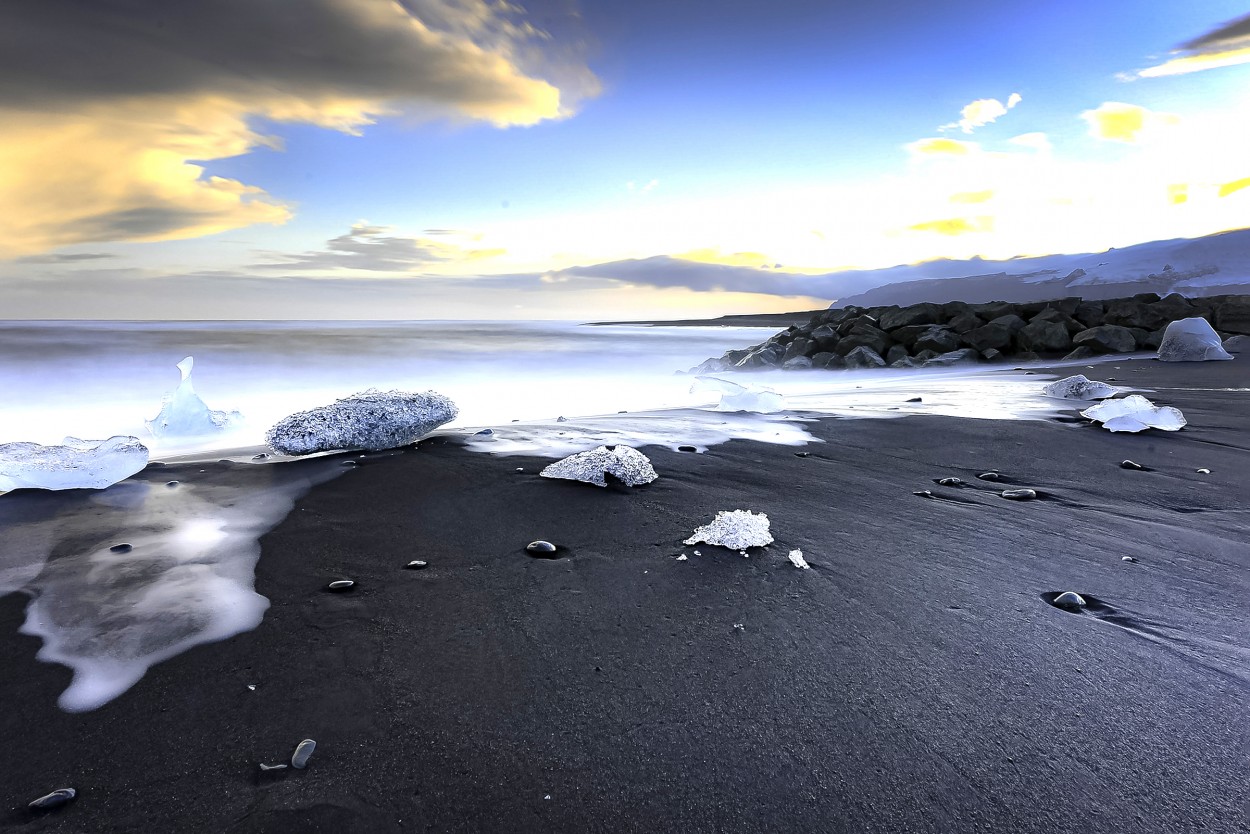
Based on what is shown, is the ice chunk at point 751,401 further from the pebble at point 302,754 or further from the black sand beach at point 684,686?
the pebble at point 302,754

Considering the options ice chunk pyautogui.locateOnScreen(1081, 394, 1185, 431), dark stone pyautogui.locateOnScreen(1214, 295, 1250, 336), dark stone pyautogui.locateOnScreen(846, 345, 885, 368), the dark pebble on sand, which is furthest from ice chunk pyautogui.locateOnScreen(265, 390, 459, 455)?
dark stone pyautogui.locateOnScreen(1214, 295, 1250, 336)

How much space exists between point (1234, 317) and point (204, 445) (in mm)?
18498

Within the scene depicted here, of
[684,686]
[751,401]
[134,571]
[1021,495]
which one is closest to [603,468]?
[684,686]

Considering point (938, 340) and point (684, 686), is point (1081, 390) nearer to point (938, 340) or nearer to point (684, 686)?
point (684, 686)

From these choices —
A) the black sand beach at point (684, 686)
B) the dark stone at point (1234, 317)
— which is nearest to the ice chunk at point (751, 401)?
the black sand beach at point (684, 686)

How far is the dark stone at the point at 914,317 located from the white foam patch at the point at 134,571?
1407cm

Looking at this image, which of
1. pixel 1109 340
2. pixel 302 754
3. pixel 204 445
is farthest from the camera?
pixel 1109 340

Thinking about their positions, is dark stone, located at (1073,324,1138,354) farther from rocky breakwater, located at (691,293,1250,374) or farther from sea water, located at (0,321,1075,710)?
sea water, located at (0,321,1075,710)

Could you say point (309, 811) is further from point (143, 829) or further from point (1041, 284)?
point (1041, 284)

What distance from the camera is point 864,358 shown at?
1264 centimetres

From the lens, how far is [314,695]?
1.40 metres

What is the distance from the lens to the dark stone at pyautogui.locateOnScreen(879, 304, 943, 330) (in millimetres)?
14148

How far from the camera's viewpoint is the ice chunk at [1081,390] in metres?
5.62

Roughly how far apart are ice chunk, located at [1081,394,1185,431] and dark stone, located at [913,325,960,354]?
28.1 feet
